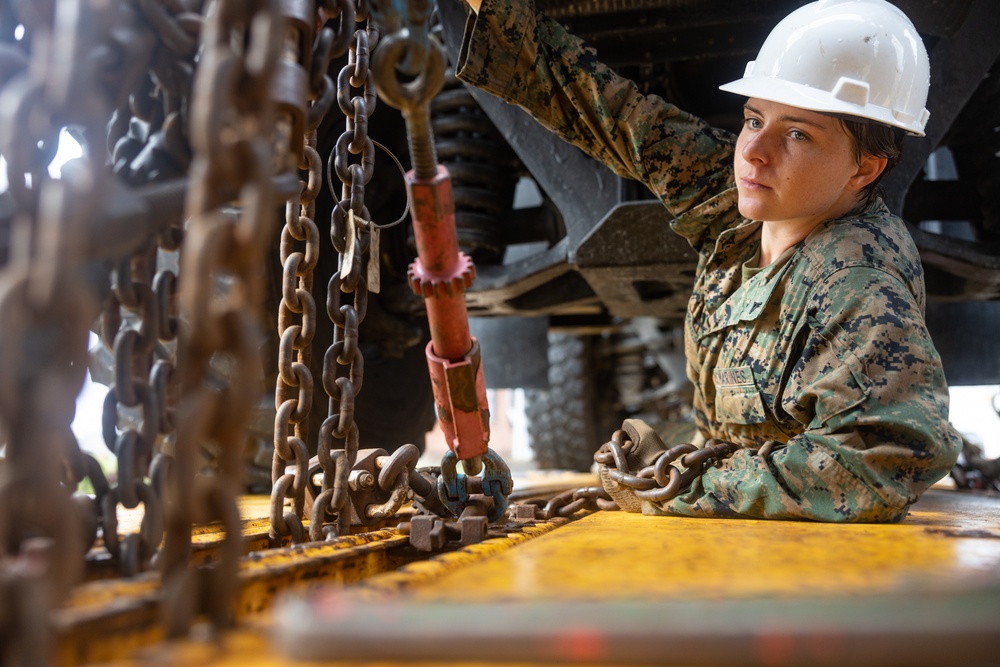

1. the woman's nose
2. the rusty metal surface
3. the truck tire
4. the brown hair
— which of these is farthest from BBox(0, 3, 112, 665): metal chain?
the truck tire

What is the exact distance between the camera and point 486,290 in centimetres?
310

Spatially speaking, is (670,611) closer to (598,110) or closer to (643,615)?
(643,615)

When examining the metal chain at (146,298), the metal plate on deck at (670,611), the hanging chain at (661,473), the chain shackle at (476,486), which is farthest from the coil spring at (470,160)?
the metal plate on deck at (670,611)

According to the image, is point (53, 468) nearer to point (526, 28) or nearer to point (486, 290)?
point (526, 28)

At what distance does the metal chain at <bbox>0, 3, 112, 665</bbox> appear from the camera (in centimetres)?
73

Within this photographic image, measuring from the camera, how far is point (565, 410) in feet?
17.0

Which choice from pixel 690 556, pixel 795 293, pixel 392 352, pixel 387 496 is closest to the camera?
pixel 690 556

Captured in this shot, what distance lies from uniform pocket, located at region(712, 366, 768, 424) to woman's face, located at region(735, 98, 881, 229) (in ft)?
1.38

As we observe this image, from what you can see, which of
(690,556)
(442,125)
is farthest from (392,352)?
(690,556)

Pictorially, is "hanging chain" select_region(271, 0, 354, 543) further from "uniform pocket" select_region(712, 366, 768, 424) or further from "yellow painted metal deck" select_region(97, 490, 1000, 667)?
"uniform pocket" select_region(712, 366, 768, 424)

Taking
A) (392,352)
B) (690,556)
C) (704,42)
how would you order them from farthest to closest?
(392,352), (704,42), (690,556)

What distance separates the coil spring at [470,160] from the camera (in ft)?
9.87

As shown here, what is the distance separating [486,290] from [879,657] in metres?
2.43

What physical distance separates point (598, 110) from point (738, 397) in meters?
0.91
